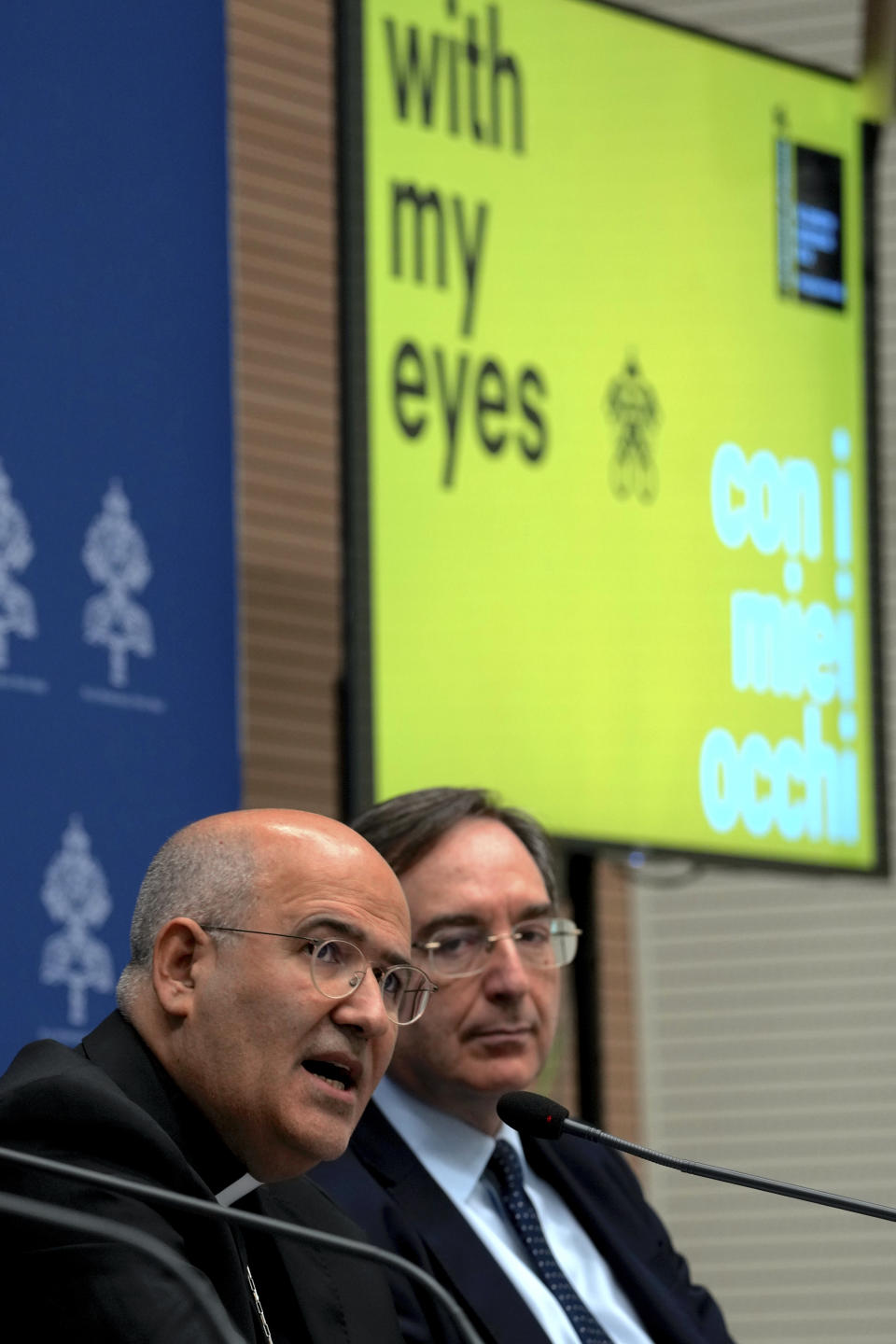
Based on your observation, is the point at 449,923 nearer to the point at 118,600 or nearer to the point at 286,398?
the point at 118,600

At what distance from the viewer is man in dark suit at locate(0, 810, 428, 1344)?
2221 mm

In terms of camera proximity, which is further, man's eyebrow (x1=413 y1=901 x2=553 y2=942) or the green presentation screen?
the green presentation screen

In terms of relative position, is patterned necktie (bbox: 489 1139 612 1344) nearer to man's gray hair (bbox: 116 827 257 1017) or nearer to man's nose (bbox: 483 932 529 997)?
man's nose (bbox: 483 932 529 997)

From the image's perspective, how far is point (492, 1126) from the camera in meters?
3.05

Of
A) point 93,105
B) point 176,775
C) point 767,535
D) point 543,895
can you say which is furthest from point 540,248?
point 543,895

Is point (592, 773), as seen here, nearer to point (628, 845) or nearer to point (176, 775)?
point (628, 845)

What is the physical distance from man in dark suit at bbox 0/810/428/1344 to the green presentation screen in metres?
1.64

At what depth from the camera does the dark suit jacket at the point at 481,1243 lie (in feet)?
9.05

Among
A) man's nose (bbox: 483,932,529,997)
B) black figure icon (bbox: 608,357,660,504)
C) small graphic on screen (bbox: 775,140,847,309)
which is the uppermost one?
small graphic on screen (bbox: 775,140,847,309)

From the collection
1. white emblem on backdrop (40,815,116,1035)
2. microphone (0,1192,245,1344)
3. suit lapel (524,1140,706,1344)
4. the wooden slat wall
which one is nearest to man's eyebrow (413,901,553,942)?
suit lapel (524,1140,706,1344)

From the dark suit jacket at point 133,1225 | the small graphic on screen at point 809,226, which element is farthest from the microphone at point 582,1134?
the small graphic on screen at point 809,226

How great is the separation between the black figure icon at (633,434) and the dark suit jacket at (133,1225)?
2.44 m

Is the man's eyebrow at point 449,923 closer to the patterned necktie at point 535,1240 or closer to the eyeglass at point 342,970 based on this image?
the patterned necktie at point 535,1240

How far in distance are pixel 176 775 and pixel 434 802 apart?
0.64 meters
